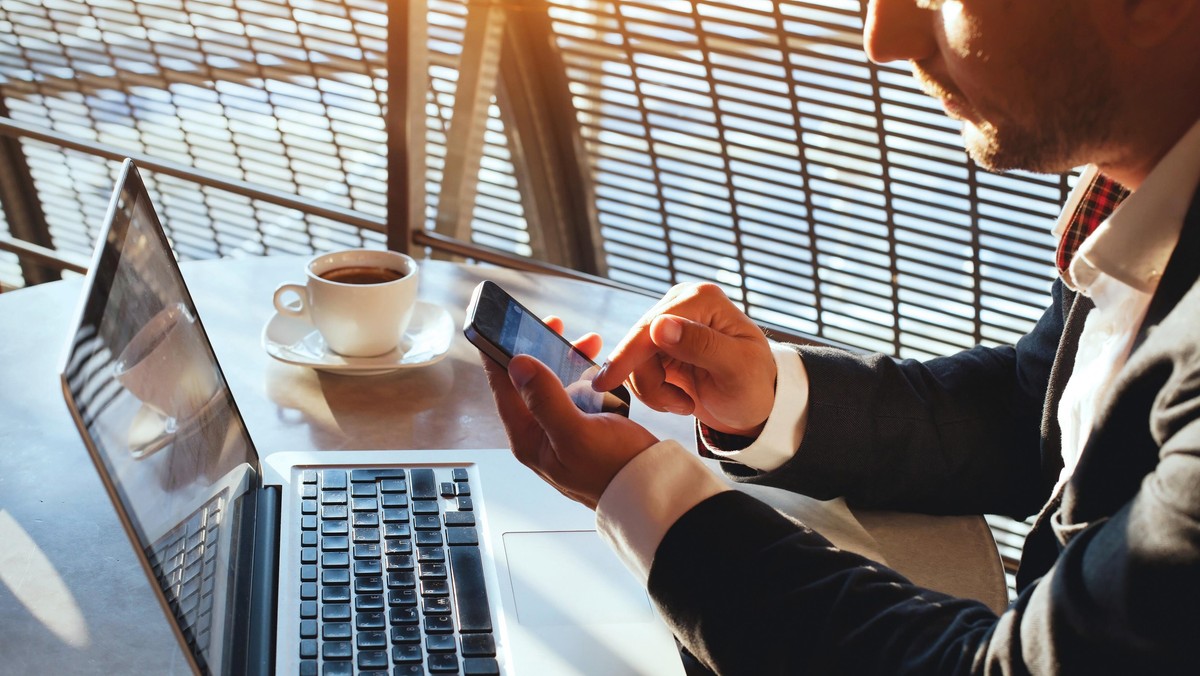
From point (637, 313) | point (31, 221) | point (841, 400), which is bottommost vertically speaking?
point (31, 221)

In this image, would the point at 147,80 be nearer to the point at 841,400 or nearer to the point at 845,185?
the point at 845,185

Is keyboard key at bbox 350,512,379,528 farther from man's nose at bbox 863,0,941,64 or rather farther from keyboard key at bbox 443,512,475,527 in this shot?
man's nose at bbox 863,0,941,64

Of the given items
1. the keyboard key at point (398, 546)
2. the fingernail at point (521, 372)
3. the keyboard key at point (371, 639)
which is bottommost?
the keyboard key at point (398, 546)

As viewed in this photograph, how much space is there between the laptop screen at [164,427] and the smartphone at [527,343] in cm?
25

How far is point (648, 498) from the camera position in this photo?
2.99 ft

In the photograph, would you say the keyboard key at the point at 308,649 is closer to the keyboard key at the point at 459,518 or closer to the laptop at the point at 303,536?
the laptop at the point at 303,536

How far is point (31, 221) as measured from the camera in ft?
18.0

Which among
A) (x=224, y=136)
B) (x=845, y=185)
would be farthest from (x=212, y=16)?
(x=845, y=185)

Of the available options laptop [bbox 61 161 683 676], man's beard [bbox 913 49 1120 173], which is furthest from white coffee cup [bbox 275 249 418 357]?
man's beard [bbox 913 49 1120 173]

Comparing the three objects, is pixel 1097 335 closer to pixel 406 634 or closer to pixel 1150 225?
pixel 1150 225

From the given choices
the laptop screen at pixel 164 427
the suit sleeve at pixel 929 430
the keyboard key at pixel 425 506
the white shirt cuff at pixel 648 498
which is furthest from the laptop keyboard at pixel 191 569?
the suit sleeve at pixel 929 430

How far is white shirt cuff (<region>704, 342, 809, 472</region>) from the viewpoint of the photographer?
114 cm

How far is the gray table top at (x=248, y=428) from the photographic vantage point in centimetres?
86

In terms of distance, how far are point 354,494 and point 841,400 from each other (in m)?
0.54
